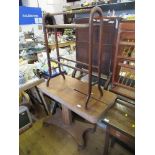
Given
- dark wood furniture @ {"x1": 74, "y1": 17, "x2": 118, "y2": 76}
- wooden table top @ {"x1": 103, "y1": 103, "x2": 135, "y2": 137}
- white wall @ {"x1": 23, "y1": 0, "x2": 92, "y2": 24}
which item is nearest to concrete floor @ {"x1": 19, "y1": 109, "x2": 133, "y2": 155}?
wooden table top @ {"x1": 103, "y1": 103, "x2": 135, "y2": 137}

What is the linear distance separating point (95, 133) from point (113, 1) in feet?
7.73

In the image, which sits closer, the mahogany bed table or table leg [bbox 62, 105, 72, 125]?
the mahogany bed table

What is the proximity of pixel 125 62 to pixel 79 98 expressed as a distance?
→ 2.08 feet

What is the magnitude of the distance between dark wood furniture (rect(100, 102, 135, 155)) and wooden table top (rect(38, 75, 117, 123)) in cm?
10

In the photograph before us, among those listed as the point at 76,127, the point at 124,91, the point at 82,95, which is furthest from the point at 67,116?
the point at 124,91

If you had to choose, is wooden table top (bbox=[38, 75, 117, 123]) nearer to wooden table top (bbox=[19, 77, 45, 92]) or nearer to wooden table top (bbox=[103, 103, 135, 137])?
wooden table top (bbox=[103, 103, 135, 137])

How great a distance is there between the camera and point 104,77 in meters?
1.70

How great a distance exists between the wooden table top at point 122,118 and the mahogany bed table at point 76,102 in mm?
98

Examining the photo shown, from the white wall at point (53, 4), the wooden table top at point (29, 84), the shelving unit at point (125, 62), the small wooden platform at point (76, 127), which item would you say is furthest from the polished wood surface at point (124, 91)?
the white wall at point (53, 4)

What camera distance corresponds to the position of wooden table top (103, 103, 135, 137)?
100 centimetres

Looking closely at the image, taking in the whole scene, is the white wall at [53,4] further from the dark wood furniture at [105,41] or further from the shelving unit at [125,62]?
the shelving unit at [125,62]

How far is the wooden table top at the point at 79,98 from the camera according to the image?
3.28 feet
